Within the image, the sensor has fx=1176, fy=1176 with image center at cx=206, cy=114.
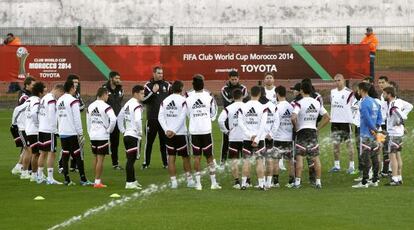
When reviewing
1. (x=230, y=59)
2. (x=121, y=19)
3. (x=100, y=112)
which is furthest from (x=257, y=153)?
(x=121, y=19)

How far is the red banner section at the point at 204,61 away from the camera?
36.4 meters

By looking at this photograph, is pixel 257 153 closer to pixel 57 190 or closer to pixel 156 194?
pixel 156 194

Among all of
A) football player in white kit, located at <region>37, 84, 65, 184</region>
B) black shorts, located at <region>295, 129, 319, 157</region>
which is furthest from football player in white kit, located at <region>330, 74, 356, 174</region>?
football player in white kit, located at <region>37, 84, 65, 184</region>

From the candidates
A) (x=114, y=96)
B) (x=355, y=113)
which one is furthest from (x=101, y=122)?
(x=355, y=113)

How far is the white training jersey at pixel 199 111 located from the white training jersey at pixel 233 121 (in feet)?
1.14

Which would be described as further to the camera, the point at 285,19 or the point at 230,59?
the point at 285,19

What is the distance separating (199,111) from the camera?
71.0 ft

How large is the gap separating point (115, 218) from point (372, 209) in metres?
4.15

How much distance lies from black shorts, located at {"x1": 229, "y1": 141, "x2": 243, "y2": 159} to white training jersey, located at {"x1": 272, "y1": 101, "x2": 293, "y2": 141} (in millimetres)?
670

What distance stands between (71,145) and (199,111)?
272 centimetres

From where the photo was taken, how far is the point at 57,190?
864 inches

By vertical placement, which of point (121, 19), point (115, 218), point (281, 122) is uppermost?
point (121, 19)

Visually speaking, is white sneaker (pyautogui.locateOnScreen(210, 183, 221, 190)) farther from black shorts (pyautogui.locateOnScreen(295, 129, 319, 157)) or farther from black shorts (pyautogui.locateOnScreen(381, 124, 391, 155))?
black shorts (pyautogui.locateOnScreen(381, 124, 391, 155))

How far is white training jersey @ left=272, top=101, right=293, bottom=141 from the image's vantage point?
22.0 meters
